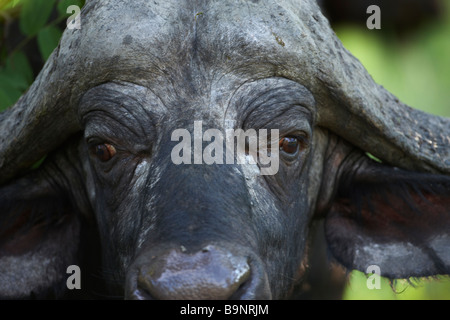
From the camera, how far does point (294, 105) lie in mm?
3580

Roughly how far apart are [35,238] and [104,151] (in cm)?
85

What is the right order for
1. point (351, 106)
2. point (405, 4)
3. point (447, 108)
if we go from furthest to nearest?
point (405, 4) → point (447, 108) → point (351, 106)

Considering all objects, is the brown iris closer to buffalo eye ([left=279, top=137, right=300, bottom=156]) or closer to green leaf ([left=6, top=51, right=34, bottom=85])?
buffalo eye ([left=279, top=137, right=300, bottom=156])

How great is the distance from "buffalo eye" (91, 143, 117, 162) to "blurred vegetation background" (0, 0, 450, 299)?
0.82 m

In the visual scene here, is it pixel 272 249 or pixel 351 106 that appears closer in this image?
pixel 272 249

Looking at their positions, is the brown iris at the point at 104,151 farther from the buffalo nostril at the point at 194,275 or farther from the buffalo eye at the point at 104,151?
the buffalo nostril at the point at 194,275

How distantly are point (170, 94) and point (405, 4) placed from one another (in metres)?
6.62

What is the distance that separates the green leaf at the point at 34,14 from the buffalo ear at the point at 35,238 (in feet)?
3.07

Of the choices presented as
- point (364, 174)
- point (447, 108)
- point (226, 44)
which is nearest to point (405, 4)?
point (447, 108)

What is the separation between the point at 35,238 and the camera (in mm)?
4102

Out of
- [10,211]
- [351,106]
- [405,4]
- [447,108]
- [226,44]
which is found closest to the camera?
[226,44]

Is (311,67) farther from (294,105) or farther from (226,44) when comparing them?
(226,44)

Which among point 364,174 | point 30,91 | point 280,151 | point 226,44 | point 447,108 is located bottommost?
point 447,108

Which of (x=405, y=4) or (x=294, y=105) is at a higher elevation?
(x=294, y=105)
